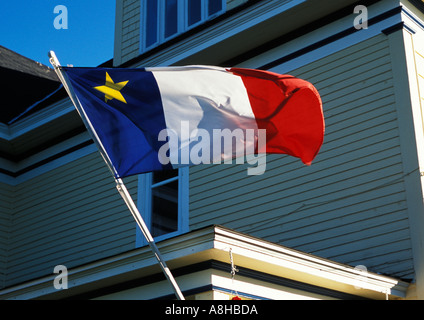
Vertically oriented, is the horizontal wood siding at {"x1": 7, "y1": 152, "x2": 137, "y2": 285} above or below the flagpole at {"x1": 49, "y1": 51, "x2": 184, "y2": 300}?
above

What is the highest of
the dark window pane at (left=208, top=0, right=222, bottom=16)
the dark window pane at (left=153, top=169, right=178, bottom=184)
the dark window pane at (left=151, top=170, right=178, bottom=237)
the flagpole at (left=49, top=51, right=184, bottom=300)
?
the dark window pane at (left=208, top=0, right=222, bottom=16)

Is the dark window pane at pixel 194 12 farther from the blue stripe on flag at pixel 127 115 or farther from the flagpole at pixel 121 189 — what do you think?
the flagpole at pixel 121 189

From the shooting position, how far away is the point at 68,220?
41.2ft

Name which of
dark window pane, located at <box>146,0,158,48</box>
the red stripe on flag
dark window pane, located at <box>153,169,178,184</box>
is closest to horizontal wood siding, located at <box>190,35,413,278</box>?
dark window pane, located at <box>153,169,178,184</box>

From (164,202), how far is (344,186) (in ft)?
10.9

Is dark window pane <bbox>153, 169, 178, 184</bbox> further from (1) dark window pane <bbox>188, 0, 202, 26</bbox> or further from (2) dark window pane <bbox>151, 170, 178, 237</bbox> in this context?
(1) dark window pane <bbox>188, 0, 202, 26</bbox>

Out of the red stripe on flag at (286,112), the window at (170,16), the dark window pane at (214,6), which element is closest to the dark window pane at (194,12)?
the window at (170,16)

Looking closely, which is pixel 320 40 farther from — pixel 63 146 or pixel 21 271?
pixel 21 271

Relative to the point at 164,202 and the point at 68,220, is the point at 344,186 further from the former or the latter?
the point at 68,220

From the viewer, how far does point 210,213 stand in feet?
34.0

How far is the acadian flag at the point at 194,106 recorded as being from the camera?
6.29 meters

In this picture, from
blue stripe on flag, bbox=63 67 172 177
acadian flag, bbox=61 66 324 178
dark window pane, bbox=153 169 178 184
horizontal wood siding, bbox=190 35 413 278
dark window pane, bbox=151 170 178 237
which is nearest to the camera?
blue stripe on flag, bbox=63 67 172 177

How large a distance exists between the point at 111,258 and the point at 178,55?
186 inches

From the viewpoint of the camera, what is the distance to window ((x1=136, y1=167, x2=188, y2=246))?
10.8m
